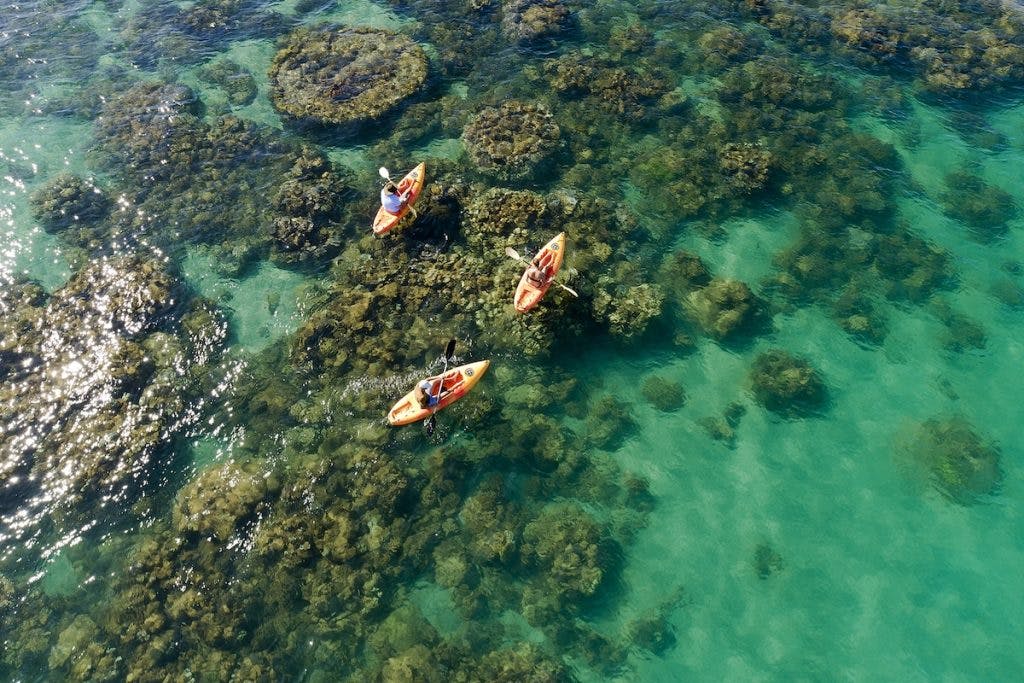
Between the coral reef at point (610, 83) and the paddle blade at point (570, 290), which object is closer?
the paddle blade at point (570, 290)

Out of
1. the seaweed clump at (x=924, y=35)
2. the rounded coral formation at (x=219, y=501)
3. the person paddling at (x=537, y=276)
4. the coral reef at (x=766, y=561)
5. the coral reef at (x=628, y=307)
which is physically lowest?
the coral reef at (x=766, y=561)

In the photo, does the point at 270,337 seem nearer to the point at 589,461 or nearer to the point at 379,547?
the point at 379,547

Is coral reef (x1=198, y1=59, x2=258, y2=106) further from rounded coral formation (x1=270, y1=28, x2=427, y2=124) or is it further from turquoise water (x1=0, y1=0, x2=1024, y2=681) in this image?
A: rounded coral formation (x1=270, y1=28, x2=427, y2=124)

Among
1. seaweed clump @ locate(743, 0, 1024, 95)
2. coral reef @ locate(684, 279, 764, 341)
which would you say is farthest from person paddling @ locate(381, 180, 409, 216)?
seaweed clump @ locate(743, 0, 1024, 95)

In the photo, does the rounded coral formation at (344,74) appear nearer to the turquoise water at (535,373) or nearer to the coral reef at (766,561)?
the turquoise water at (535,373)

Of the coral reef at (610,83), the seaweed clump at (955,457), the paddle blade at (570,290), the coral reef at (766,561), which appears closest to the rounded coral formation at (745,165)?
the coral reef at (610,83)

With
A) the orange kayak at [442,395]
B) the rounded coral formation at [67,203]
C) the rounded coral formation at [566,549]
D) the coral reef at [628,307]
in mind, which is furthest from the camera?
the rounded coral formation at [67,203]

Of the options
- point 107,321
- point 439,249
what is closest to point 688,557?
point 439,249
